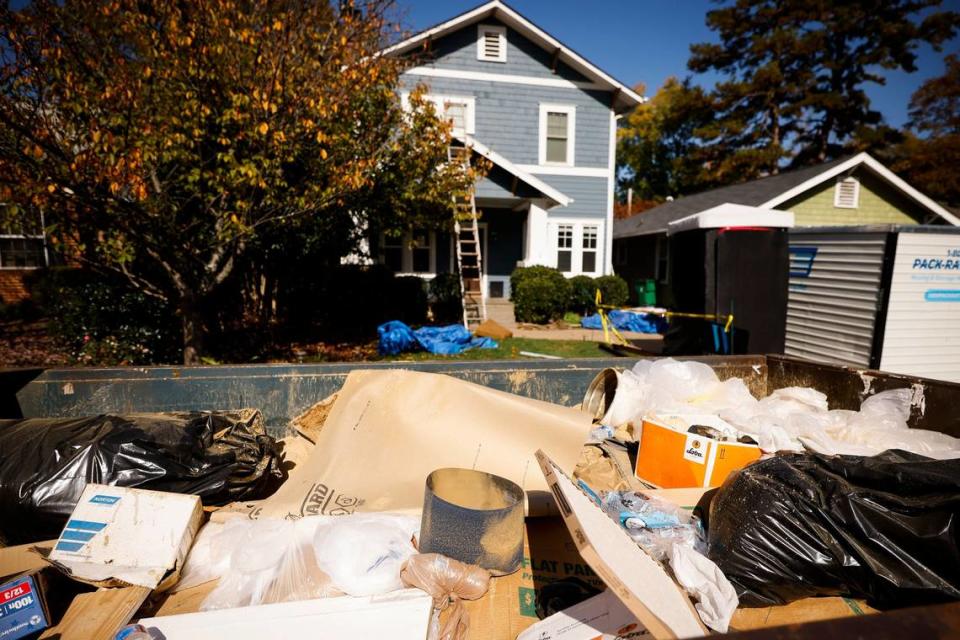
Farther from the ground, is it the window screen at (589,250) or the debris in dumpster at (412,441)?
the window screen at (589,250)

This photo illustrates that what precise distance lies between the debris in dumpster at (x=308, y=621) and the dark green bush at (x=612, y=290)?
1169cm

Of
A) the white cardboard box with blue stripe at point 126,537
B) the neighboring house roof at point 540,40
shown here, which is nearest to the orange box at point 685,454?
the white cardboard box with blue stripe at point 126,537

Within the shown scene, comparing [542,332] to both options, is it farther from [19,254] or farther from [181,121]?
[19,254]

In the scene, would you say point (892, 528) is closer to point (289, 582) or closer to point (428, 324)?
point (289, 582)

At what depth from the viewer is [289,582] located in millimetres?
1880

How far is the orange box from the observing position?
8.52 feet

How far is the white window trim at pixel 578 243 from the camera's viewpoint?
13648 mm

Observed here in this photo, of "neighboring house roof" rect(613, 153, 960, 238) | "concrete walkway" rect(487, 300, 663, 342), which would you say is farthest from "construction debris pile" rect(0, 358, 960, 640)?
"neighboring house roof" rect(613, 153, 960, 238)

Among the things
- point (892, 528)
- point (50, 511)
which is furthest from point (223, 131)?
point (892, 528)

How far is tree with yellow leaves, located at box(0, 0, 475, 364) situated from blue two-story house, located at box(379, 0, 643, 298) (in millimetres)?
6162

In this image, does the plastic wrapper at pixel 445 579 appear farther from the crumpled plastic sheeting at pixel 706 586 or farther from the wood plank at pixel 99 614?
the wood plank at pixel 99 614

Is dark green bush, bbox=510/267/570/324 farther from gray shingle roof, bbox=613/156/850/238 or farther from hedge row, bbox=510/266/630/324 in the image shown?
gray shingle roof, bbox=613/156/850/238

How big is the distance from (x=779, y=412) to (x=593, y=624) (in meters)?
2.16

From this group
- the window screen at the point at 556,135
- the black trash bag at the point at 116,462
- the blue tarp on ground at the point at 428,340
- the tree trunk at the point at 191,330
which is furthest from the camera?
the window screen at the point at 556,135
